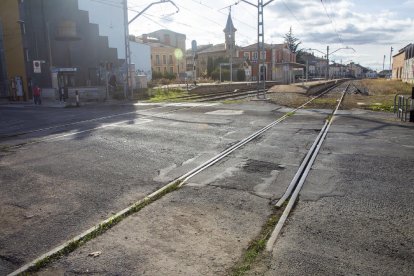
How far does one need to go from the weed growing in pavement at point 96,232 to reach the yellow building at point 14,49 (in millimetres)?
33698

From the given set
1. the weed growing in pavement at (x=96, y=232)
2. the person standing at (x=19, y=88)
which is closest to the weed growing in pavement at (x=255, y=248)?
the weed growing in pavement at (x=96, y=232)

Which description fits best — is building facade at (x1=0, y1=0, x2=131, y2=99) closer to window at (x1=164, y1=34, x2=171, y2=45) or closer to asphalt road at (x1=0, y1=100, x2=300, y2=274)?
asphalt road at (x1=0, y1=100, x2=300, y2=274)

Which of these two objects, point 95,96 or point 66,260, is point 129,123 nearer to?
point 66,260

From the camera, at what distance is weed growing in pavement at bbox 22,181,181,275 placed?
12.4 ft

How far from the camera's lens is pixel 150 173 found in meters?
7.11

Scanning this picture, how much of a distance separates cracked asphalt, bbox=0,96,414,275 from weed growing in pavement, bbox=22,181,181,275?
0.10m

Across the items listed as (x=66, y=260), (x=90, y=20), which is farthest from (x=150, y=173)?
(x=90, y=20)

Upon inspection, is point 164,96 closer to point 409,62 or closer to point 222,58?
point 409,62

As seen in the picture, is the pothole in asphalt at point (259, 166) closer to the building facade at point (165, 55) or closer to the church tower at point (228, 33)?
the building facade at point (165, 55)

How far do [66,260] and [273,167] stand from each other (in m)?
4.72

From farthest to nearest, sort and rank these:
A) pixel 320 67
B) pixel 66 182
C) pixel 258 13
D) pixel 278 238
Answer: pixel 320 67 < pixel 258 13 < pixel 66 182 < pixel 278 238

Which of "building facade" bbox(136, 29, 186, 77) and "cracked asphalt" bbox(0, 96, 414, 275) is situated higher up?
"building facade" bbox(136, 29, 186, 77)

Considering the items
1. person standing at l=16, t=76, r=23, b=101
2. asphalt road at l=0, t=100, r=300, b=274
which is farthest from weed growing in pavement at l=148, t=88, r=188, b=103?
asphalt road at l=0, t=100, r=300, b=274

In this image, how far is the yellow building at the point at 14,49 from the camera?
113ft
